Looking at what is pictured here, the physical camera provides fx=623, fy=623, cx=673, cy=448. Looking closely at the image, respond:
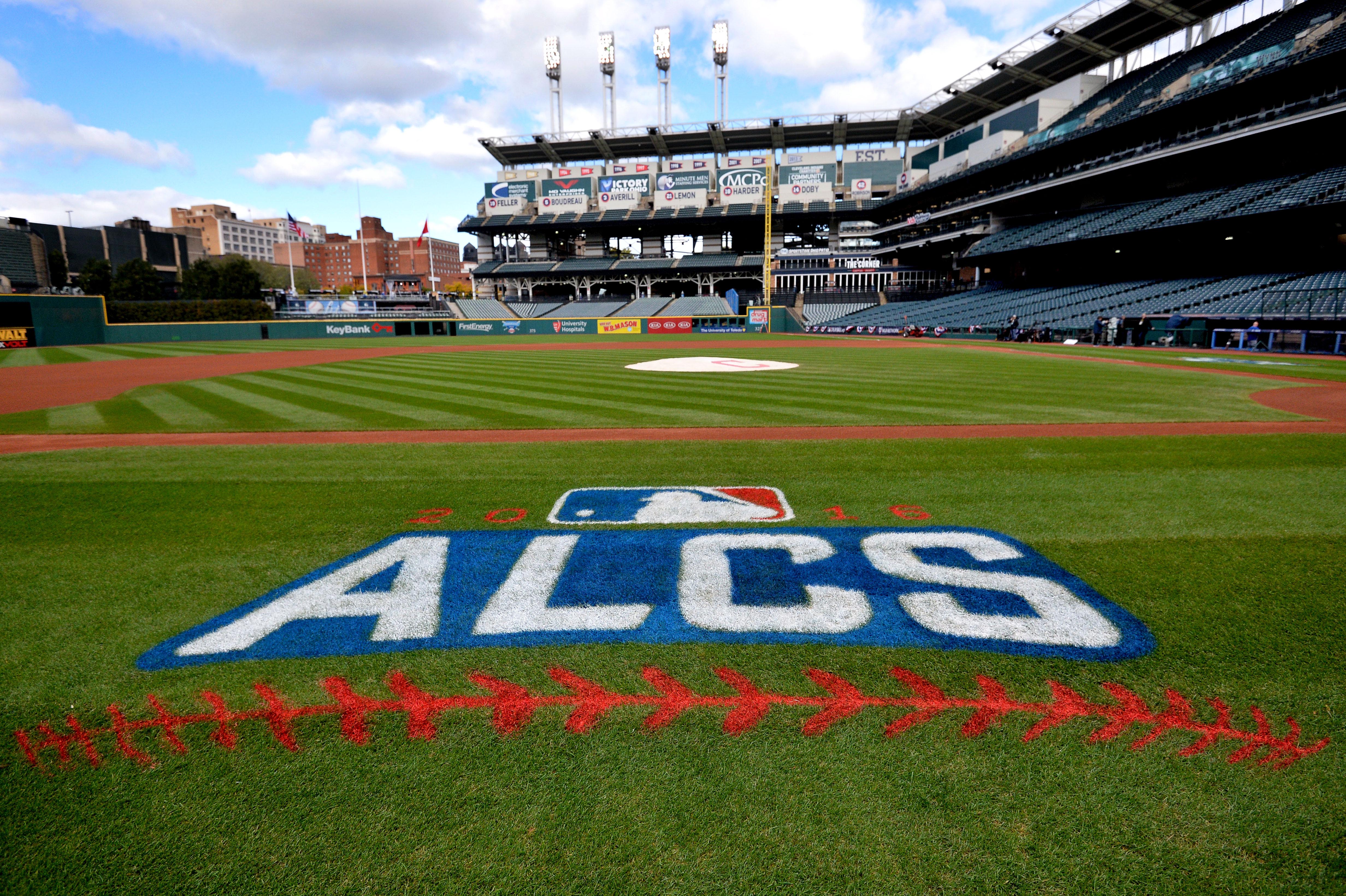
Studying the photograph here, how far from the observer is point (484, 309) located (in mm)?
62438

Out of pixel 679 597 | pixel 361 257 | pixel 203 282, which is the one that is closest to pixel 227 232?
pixel 361 257

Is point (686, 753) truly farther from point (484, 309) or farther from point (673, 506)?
point (484, 309)

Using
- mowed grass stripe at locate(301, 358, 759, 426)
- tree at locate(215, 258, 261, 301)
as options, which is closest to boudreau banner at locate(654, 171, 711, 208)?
tree at locate(215, 258, 261, 301)

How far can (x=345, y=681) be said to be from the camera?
2.74 m

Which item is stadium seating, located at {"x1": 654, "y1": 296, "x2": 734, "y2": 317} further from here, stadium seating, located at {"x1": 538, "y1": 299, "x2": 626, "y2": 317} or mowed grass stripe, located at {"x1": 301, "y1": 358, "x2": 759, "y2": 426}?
mowed grass stripe, located at {"x1": 301, "y1": 358, "x2": 759, "y2": 426}

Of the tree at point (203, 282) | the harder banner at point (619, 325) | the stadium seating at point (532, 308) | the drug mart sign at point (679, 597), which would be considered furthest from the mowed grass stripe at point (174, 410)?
the tree at point (203, 282)

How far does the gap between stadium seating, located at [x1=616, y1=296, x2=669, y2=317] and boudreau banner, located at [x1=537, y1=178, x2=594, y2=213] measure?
14.4m

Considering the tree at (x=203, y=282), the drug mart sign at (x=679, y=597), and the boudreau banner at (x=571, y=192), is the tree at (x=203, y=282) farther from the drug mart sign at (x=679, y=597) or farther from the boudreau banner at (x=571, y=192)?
the drug mart sign at (x=679, y=597)

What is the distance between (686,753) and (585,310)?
204ft

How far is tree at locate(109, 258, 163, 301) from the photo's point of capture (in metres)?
69.9

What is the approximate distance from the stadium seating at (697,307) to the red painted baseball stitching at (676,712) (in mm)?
54073

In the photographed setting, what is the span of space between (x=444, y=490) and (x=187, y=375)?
18.8 m

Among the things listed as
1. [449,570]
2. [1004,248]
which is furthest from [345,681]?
[1004,248]

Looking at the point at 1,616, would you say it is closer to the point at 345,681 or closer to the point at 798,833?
the point at 345,681
